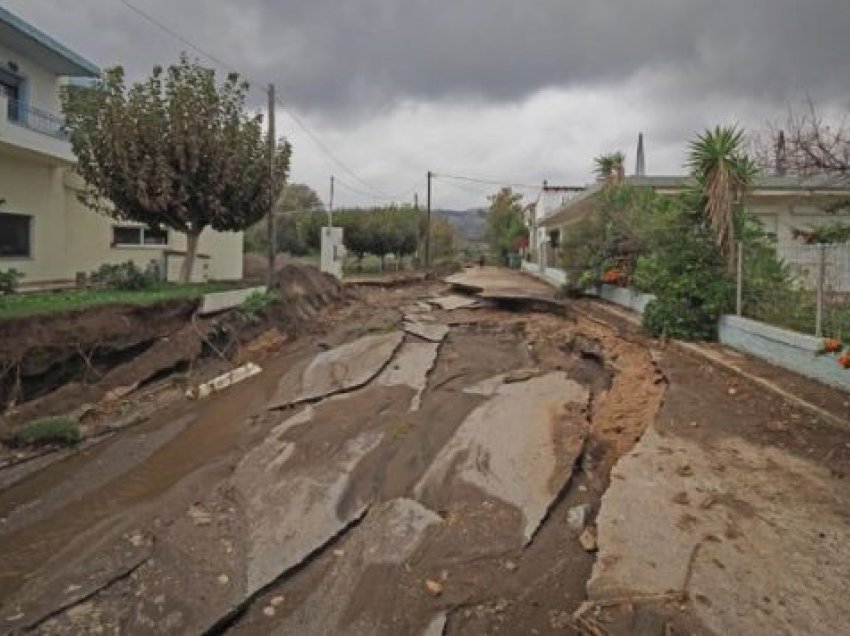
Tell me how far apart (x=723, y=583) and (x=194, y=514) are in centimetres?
429

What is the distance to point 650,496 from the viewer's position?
511cm

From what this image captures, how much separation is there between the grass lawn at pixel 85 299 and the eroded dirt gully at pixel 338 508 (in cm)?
254

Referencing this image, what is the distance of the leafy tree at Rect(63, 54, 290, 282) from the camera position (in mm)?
13945

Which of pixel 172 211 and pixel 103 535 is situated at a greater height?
pixel 172 211

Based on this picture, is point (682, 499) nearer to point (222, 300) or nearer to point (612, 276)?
point (222, 300)

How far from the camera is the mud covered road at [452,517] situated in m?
3.97

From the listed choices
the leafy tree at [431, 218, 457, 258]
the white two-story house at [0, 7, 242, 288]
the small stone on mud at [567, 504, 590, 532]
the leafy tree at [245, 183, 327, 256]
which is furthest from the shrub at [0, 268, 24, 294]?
the leafy tree at [431, 218, 457, 258]

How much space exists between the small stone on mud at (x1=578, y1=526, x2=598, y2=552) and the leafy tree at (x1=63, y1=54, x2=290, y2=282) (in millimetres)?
12177

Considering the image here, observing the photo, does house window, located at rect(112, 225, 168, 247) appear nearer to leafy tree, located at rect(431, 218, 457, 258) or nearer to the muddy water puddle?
the muddy water puddle

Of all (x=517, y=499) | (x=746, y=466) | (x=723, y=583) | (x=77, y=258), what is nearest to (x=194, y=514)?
(x=517, y=499)

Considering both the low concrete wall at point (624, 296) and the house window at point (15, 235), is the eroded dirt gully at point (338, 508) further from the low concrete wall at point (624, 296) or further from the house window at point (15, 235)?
the house window at point (15, 235)

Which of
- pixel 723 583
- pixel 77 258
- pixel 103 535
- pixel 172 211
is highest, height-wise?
pixel 172 211

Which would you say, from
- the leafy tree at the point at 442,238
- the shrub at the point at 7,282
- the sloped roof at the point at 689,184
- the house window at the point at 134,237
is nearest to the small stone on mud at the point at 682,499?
the sloped roof at the point at 689,184

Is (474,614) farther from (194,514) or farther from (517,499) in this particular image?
(194,514)
